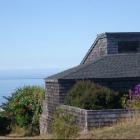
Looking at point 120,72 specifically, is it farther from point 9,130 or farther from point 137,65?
point 9,130

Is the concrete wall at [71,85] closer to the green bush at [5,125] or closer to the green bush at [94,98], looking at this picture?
Result: the green bush at [94,98]

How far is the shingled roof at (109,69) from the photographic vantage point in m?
30.1

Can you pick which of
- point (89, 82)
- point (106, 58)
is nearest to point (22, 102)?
point (106, 58)

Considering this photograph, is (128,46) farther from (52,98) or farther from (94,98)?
(94,98)

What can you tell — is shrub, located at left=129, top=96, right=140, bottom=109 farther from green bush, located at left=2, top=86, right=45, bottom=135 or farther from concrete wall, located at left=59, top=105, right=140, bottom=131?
green bush, located at left=2, top=86, right=45, bottom=135

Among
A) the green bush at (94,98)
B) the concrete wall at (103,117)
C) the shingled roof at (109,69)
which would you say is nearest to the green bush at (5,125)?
the shingled roof at (109,69)

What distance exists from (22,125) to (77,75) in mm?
9736

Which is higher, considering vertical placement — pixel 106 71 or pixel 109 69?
pixel 109 69

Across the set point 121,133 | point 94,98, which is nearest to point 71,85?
point 94,98

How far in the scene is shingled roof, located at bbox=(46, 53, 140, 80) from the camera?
30.1 meters

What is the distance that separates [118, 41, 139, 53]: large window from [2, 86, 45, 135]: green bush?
6867mm

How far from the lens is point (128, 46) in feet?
116

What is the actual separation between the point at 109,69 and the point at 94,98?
17.8 feet

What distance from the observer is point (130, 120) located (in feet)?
70.6
